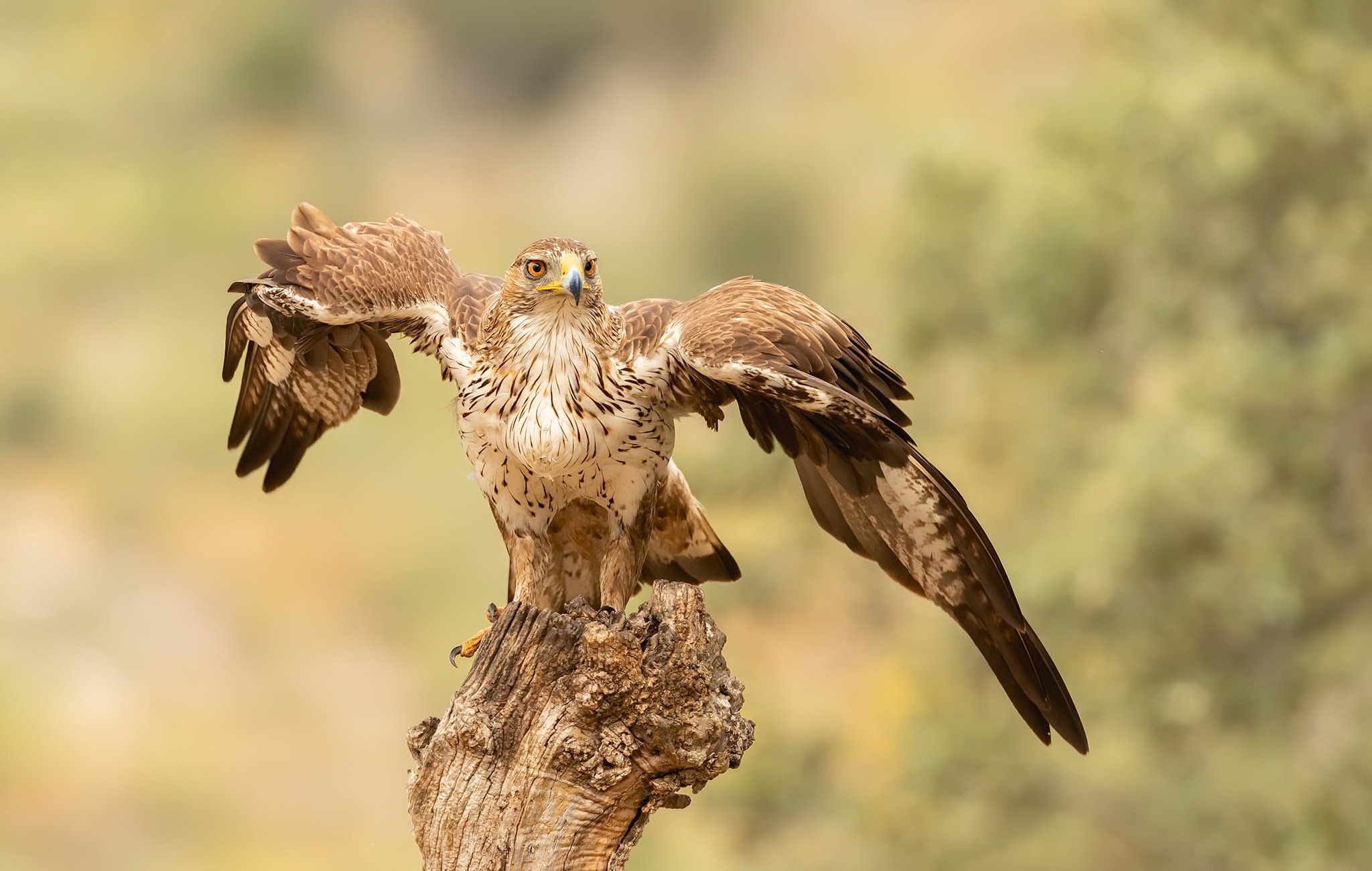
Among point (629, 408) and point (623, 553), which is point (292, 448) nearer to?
point (623, 553)

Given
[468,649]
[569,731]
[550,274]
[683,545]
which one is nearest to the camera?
[569,731]

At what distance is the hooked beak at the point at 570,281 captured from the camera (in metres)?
5.39

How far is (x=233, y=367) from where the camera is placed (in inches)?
253

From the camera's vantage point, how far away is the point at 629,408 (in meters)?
5.58

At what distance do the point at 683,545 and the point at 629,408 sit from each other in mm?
857

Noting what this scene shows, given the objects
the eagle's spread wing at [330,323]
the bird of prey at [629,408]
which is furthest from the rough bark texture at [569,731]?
the eagle's spread wing at [330,323]

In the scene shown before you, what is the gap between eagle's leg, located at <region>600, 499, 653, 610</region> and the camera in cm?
576

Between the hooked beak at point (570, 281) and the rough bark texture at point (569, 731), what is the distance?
1015 mm

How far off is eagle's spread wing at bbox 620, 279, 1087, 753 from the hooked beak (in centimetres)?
36

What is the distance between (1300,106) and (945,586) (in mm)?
7589

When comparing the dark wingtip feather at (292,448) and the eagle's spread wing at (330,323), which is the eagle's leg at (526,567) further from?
the dark wingtip feather at (292,448)

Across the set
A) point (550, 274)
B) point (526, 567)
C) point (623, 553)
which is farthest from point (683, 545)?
point (550, 274)

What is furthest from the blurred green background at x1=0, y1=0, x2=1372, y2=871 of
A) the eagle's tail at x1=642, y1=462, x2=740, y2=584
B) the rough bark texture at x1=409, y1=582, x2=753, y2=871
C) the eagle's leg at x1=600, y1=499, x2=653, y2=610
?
the rough bark texture at x1=409, y1=582, x2=753, y2=871

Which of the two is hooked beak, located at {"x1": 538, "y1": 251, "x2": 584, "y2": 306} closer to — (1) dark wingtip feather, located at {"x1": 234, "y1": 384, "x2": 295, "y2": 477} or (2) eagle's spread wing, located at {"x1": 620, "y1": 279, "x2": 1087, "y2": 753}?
(2) eagle's spread wing, located at {"x1": 620, "y1": 279, "x2": 1087, "y2": 753}
